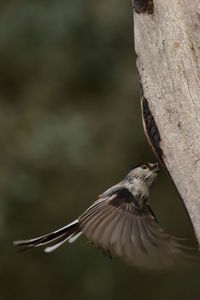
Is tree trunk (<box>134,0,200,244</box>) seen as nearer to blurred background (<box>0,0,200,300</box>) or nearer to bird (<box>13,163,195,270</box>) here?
bird (<box>13,163,195,270</box>)

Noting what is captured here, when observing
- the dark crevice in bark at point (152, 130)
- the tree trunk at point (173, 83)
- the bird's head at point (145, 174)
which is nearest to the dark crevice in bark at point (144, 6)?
the tree trunk at point (173, 83)

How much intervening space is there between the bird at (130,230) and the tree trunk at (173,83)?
0.99 ft

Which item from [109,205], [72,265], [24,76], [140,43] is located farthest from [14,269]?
[140,43]

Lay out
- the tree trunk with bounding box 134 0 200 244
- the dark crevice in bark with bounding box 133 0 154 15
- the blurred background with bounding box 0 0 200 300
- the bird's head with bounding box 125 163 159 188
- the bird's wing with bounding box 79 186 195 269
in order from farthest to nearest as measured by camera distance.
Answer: the blurred background with bounding box 0 0 200 300, the bird's head with bounding box 125 163 159 188, the dark crevice in bark with bounding box 133 0 154 15, the bird's wing with bounding box 79 186 195 269, the tree trunk with bounding box 134 0 200 244

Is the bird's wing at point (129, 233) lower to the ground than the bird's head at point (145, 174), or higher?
lower

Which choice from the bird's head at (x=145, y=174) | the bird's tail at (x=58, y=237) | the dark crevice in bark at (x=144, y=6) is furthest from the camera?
the bird's head at (x=145, y=174)

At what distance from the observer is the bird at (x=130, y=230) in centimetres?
302

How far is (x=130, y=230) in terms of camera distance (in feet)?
10.5

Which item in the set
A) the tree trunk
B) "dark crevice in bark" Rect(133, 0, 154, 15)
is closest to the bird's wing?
the tree trunk

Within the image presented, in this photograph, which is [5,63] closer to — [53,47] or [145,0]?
[53,47]

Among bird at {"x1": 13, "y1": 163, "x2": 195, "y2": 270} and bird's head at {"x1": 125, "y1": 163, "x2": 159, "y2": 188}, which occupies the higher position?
bird's head at {"x1": 125, "y1": 163, "x2": 159, "y2": 188}

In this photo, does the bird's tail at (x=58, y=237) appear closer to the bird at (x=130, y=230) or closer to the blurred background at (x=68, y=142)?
the bird at (x=130, y=230)

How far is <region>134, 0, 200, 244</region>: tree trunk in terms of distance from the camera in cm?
291

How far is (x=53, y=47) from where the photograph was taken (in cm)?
626
